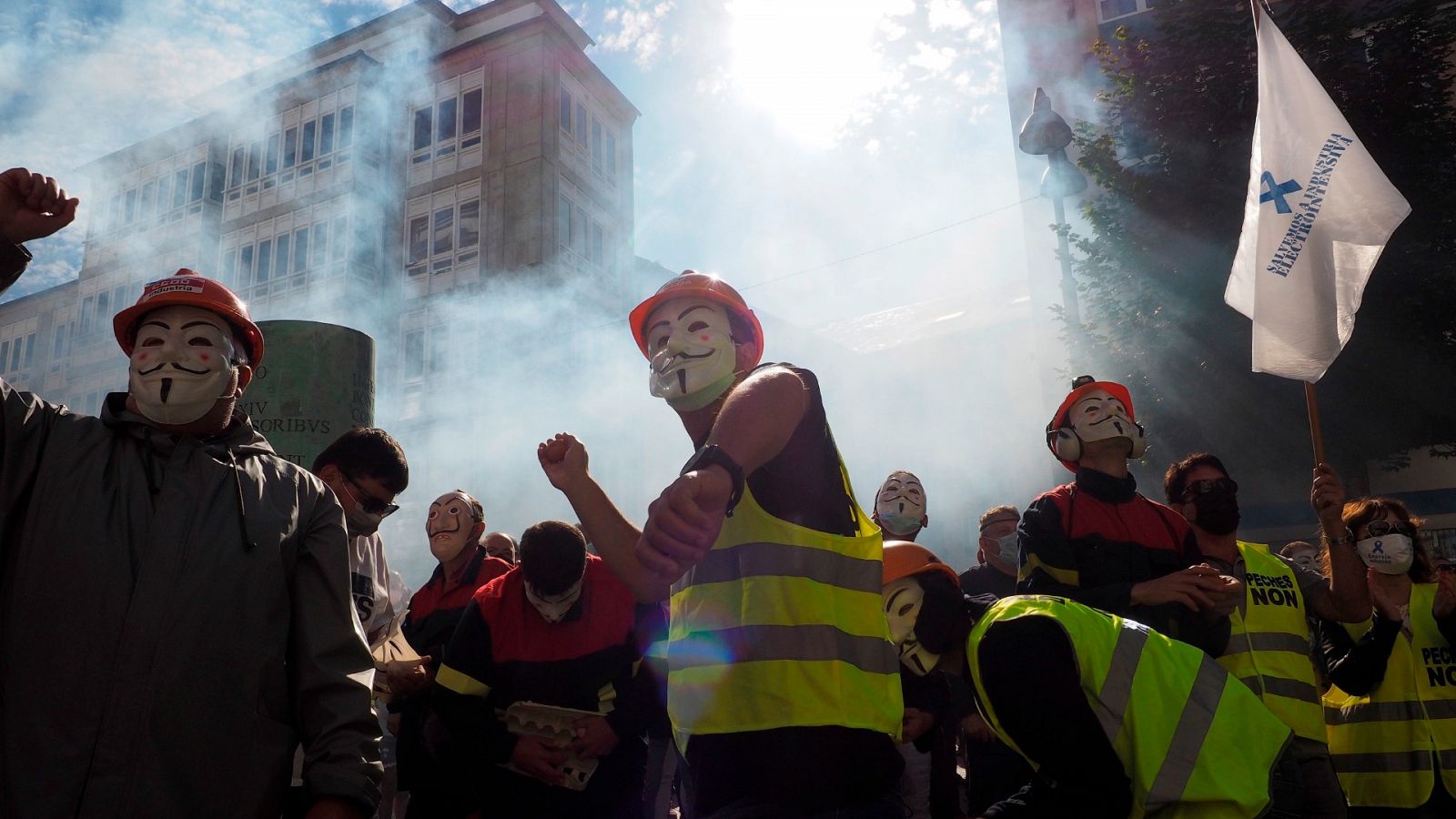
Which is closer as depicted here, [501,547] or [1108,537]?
[1108,537]

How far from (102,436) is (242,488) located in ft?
0.99

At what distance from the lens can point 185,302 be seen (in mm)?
2227

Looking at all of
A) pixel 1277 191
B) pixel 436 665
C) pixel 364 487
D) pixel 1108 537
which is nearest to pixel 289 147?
pixel 436 665

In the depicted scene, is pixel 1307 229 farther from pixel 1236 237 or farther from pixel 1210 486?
pixel 1236 237

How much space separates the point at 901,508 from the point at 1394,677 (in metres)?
2.54

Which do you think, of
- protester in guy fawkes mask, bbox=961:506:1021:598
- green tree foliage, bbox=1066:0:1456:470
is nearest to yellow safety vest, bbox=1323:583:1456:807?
protester in guy fawkes mask, bbox=961:506:1021:598

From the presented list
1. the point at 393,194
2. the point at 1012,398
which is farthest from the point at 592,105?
the point at 1012,398

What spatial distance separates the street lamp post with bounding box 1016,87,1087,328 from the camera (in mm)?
13156

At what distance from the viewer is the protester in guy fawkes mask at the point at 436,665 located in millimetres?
3715

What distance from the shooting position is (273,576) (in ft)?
6.79

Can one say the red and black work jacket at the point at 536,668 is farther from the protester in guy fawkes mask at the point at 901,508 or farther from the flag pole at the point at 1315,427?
the flag pole at the point at 1315,427

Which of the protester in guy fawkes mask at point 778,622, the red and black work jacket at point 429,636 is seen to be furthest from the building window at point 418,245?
Result: the protester in guy fawkes mask at point 778,622

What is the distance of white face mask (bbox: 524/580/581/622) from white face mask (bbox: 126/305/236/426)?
172 cm

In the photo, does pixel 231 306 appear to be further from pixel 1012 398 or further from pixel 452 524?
pixel 1012 398
